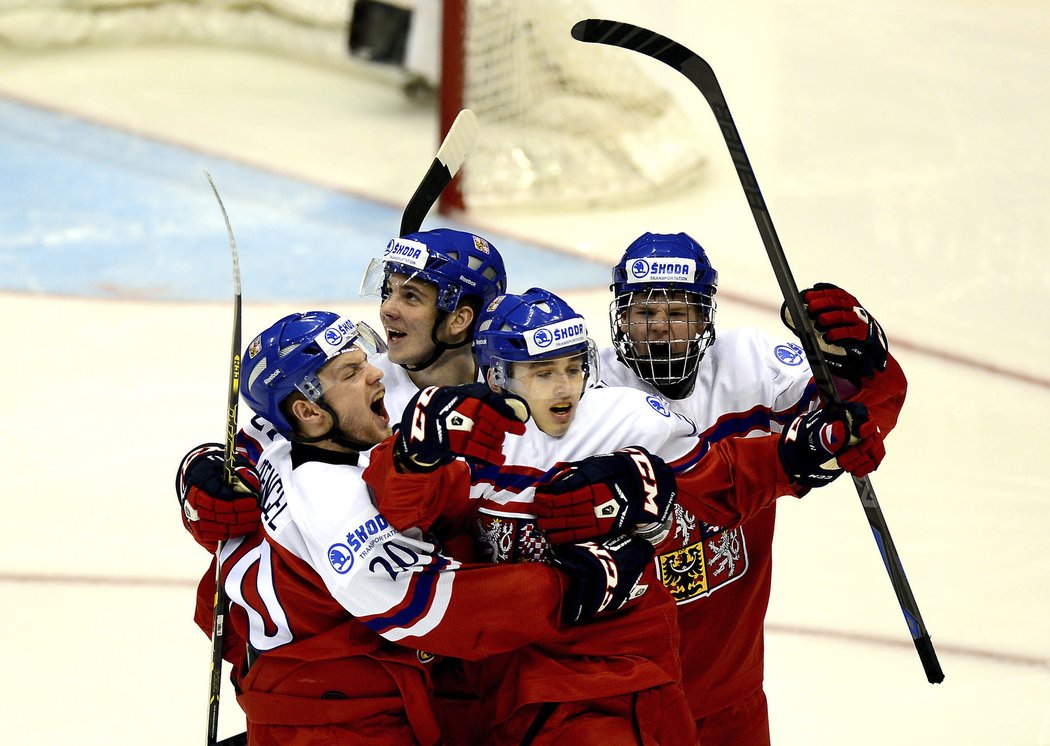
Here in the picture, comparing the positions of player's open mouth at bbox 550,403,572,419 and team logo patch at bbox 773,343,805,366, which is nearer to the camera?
player's open mouth at bbox 550,403,572,419

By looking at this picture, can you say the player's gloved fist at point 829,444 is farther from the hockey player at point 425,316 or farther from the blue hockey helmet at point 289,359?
the blue hockey helmet at point 289,359

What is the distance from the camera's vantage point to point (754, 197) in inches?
104

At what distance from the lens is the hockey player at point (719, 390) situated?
2.71 metres

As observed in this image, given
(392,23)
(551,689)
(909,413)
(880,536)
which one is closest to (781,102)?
(392,23)

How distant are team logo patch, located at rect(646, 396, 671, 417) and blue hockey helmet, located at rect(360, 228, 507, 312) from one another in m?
0.48

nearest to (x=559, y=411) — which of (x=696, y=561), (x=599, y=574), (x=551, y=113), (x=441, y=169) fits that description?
(x=599, y=574)

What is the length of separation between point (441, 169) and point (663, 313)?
779 mm

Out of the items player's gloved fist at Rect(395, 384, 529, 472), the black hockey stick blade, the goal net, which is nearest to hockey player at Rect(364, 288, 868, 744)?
player's gloved fist at Rect(395, 384, 529, 472)

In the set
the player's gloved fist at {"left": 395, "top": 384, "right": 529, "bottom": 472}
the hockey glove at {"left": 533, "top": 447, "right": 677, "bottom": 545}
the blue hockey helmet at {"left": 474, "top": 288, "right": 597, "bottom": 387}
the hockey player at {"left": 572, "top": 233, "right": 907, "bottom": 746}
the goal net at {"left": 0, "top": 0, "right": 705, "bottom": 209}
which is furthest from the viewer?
the goal net at {"left": 0, "top": 0, "right": 705, "bottom": 209}

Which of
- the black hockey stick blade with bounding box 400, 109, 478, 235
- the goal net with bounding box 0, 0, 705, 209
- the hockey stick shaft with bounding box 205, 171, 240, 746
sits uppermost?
the black hockey stick blade with bounding box 400, 109, 478, 235

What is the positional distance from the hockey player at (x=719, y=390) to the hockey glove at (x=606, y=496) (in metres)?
0.26

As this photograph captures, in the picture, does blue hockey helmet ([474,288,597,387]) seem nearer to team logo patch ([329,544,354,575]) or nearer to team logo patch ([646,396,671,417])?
team logo patch ([646,396,671,417])

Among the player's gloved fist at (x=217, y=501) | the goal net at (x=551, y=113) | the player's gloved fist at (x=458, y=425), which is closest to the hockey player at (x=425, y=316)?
the player's gloved fist at (x=217, y=501)

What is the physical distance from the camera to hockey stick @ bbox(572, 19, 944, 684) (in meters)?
2.57
